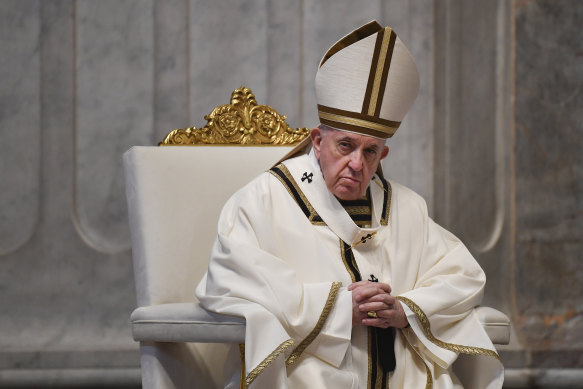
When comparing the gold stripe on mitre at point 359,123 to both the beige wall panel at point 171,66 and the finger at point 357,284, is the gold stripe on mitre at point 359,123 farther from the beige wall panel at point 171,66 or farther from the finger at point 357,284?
the beige wall panel at point 171,66

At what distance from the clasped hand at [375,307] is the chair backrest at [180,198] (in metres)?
0.68

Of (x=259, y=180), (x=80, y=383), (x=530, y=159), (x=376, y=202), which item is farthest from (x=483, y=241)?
(x=80, y=383)

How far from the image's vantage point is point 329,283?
2621mm

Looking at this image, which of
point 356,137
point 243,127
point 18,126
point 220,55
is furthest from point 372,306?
point 18,126

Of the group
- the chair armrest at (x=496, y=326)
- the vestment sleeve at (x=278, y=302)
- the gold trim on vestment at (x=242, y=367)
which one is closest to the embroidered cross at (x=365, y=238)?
the vestment sleeve at (x=278, y=302)

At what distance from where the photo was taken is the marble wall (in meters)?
4.15

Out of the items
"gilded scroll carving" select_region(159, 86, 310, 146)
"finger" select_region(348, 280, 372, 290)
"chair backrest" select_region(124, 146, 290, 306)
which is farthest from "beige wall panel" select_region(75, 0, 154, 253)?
"finger" select_region(348, 280, 372, 290)

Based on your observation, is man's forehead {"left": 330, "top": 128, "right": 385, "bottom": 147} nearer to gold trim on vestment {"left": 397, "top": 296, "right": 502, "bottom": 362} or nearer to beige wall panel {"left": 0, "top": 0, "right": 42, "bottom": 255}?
gold trim on vestment {"left": 397, "top": 296, "right": 502, "bottom": 362}

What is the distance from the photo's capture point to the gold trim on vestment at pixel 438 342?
8.60 feet

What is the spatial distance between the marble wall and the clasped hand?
1653mm

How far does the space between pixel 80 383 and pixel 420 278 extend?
1.96m

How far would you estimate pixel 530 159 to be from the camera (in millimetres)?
4207

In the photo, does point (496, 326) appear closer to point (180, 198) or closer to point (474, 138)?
point (180, 198)

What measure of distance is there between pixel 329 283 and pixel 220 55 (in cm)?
189
